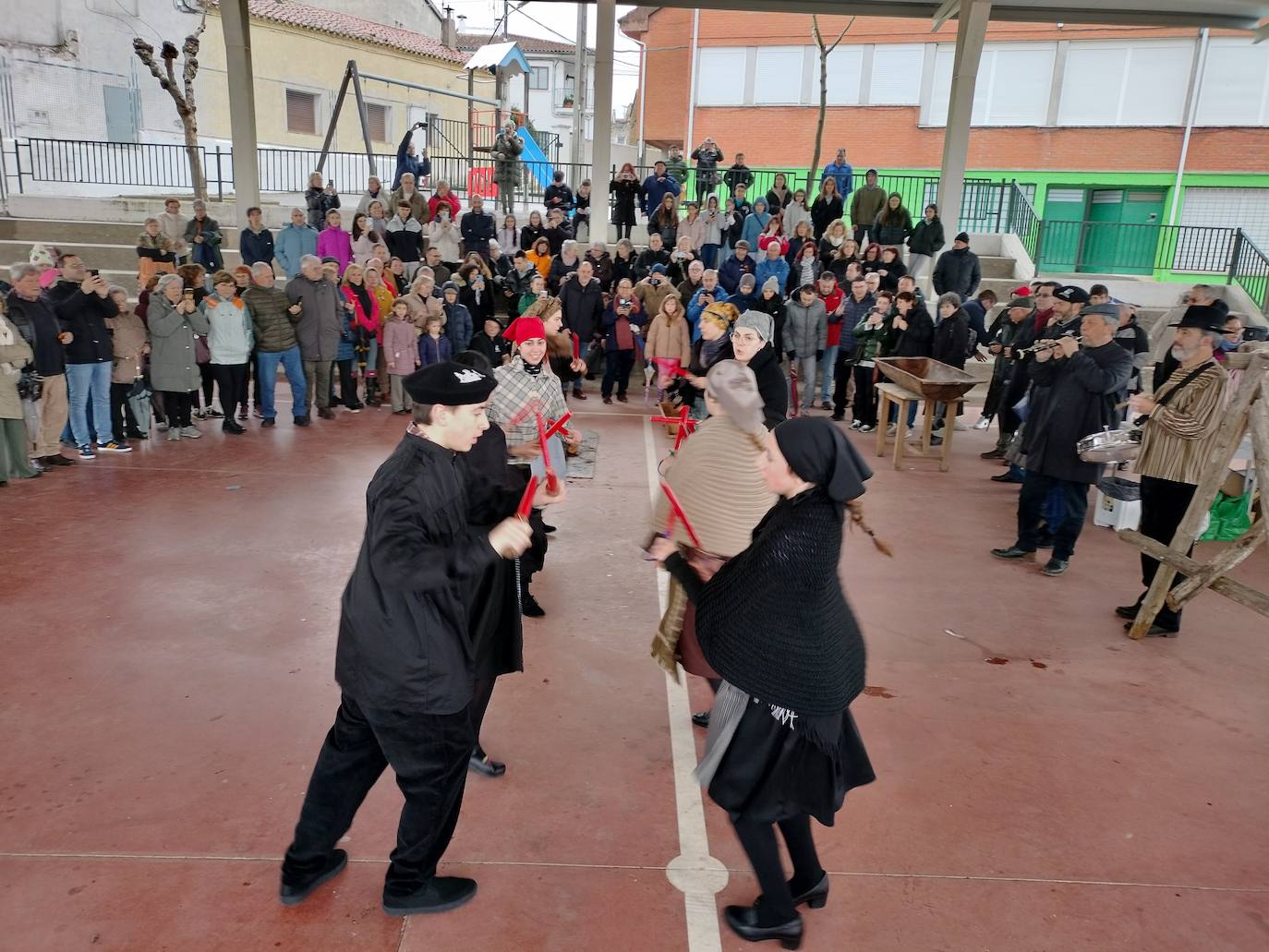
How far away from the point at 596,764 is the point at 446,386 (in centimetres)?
218

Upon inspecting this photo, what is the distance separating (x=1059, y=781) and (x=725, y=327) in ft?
10.9

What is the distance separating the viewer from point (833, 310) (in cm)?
1333

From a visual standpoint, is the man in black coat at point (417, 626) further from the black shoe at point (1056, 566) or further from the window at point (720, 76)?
the window at point (720, 76)

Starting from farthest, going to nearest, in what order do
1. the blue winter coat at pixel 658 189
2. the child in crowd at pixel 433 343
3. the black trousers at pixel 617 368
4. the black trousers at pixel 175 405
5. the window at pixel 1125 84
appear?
the window at pixel 1125 84 → the blue winter coat at pixel 658 189 → the black trousers at pixel 617 368 → the child in crowd at pixel 433 343 → the black trousers at pixel 175 405

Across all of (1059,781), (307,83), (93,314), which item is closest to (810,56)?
(307,83)

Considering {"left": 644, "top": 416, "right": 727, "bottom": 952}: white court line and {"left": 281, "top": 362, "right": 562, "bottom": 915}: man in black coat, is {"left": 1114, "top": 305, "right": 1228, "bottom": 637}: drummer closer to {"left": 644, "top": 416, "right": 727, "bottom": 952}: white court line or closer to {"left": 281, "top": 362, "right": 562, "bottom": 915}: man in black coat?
{"left": 644, "top": 416, "right": 727, "bottom": 952}: white court line

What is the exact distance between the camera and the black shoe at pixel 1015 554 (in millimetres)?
7391

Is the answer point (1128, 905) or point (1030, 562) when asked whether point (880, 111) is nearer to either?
point (1030, 562)

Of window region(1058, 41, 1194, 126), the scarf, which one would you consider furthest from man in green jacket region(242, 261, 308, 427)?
window region(1058, 41, 1194, 126)

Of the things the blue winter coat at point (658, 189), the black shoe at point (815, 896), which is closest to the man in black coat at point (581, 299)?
the blue winter coat at point (658, 189)

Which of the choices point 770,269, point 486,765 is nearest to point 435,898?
point 486,765

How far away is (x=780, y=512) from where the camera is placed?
2.86m

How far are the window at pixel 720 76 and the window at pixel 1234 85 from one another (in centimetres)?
1282

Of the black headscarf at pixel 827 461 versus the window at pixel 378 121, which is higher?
the window at pixel 378 121
